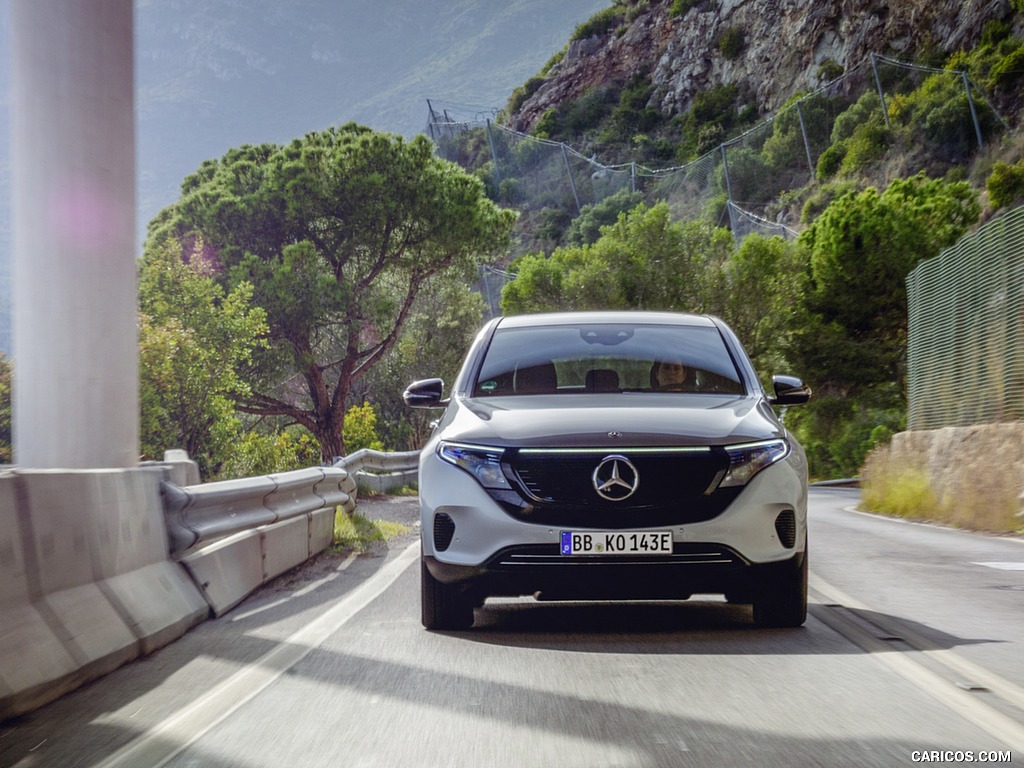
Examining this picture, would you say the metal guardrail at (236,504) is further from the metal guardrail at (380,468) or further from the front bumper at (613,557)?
the metal guardrail at (380,468)

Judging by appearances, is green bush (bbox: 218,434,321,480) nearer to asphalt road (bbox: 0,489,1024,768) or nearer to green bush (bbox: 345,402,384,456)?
green bush (bbox: 345,402,384,456)

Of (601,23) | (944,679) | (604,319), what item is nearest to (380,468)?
(604,319)

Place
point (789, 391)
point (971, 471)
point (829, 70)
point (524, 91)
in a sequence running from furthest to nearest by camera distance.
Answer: point (524, 91)
point (829, 70)
point (971, 471)
point (789, 391)

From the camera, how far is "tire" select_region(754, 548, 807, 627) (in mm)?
6461

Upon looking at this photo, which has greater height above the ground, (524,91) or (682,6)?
(682,6)

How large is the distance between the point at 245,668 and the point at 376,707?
1061mm

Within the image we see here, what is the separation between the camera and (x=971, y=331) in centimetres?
1770

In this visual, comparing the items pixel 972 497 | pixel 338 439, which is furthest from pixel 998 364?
pixel 338 439

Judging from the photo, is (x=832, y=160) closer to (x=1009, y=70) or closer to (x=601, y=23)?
(x=1009, y=70)

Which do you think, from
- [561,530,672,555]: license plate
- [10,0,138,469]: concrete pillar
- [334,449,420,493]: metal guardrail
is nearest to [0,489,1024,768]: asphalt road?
[561,530,672,555]: license plate

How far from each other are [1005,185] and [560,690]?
52.7m

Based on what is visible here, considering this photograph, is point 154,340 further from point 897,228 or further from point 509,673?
point 897,228

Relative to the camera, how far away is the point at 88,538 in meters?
5.72
